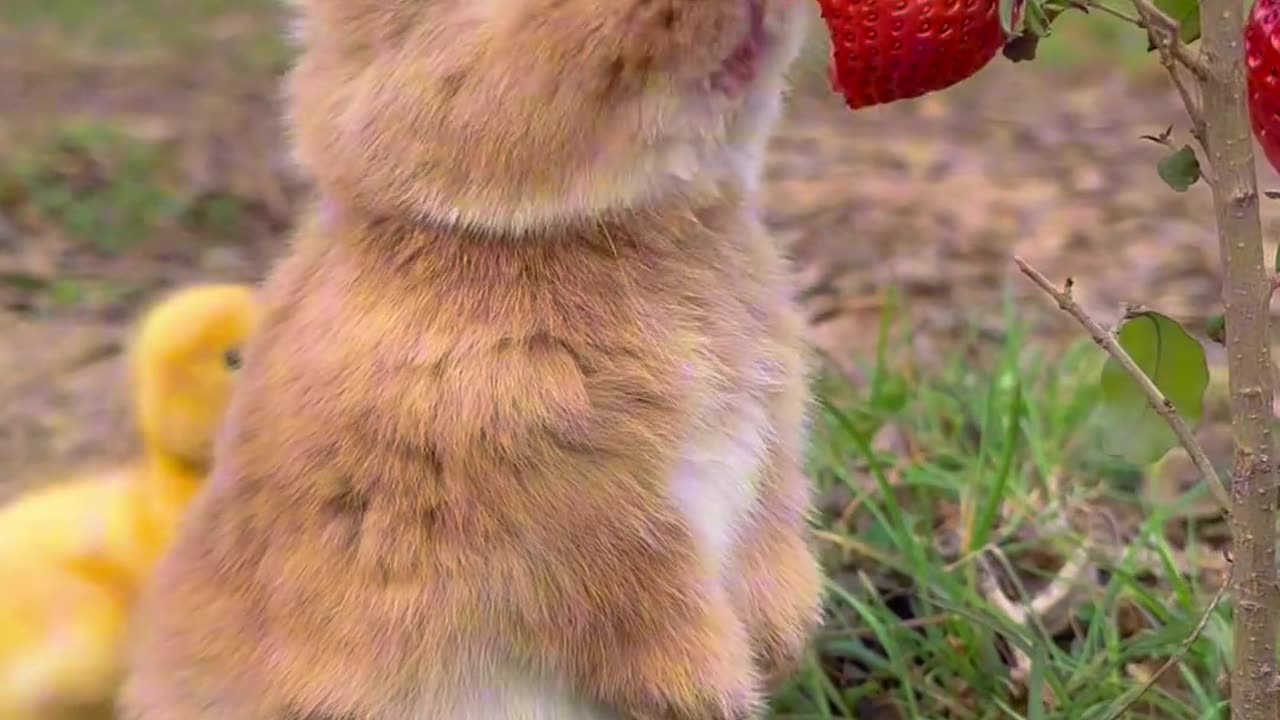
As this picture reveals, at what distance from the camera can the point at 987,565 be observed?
2.31 m

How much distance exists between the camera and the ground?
2.17 metres

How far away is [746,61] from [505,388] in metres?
0.36

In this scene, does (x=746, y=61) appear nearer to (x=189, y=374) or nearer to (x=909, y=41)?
(x=909, y=41)

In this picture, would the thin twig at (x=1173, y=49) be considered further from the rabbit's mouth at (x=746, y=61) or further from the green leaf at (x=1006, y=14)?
the rabbit's mouth at (x=746, y=61)

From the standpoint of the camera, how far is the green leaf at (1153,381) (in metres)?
1.44

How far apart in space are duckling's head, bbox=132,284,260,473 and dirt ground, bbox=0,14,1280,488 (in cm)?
95

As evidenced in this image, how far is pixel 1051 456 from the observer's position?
8.67ft

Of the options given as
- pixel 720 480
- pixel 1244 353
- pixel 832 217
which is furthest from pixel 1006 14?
pixel 832 217

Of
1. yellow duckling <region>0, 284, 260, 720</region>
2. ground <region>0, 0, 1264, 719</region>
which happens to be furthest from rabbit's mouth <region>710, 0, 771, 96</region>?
yellow duckling <region>0, 284, 260, 720</region>

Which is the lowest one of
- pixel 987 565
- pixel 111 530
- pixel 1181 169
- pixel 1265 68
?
pixel 987 565

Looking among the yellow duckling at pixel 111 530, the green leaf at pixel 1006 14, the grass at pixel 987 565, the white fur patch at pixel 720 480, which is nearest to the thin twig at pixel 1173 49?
the green leaf at pixel 1006 14

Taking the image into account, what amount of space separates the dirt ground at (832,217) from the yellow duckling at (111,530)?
890 millimetres

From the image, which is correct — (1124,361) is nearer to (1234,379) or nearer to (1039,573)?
(1234,379)

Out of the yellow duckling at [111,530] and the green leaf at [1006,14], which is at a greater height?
the green leaf at [1006,14]
